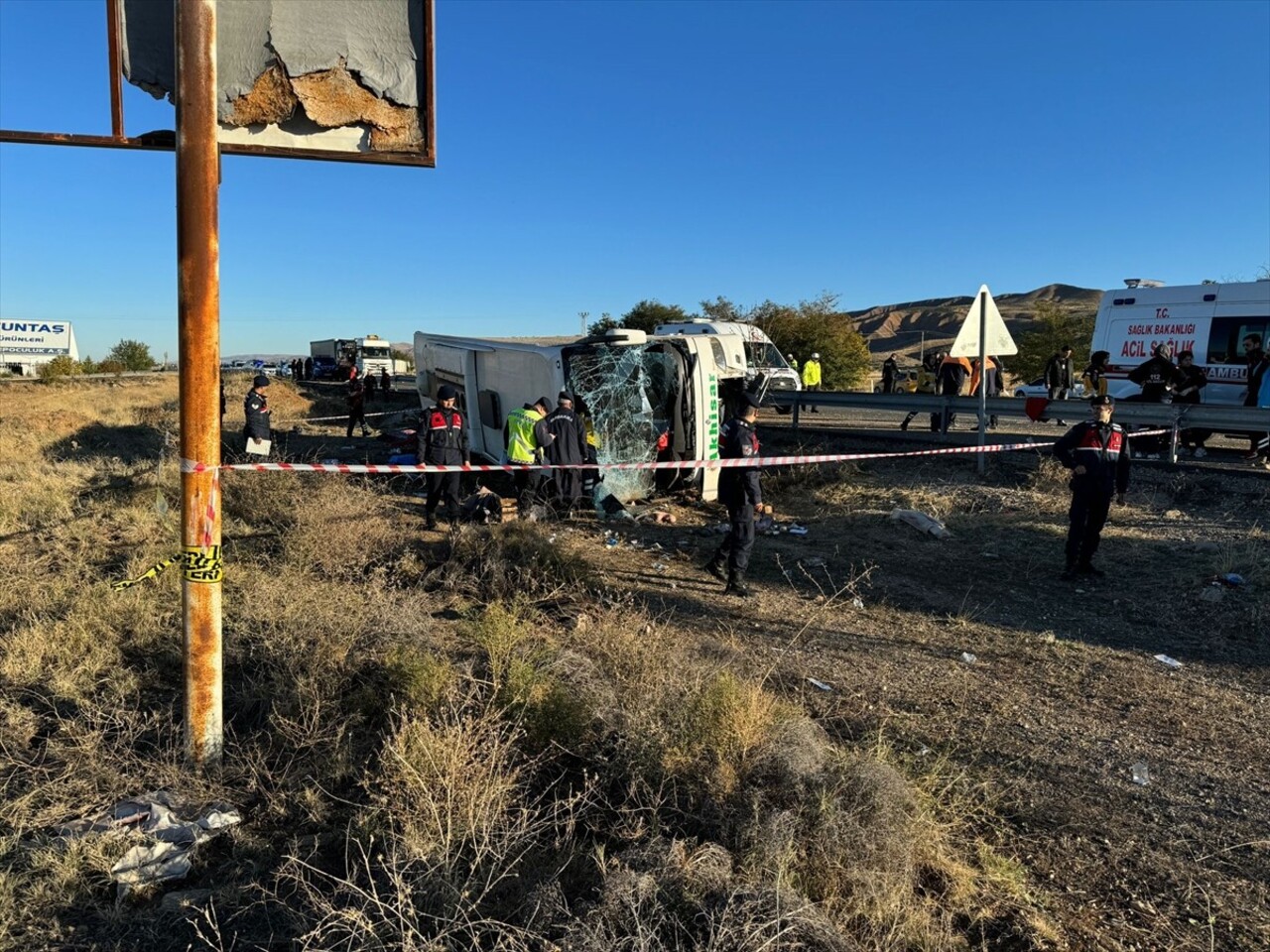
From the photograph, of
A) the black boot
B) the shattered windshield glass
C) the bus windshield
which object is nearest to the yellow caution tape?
the black boot

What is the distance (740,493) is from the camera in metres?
7.14

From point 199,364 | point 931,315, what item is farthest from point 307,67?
point 931,315

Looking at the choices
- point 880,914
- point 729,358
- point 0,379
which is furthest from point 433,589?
point 0,379

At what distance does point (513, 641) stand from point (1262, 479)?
30.5 ft

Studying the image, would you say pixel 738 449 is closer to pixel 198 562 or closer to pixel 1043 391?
pixel 198 562

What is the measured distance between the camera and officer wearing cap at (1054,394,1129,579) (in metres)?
7.15

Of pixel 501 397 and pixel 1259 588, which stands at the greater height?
pixel 501 397

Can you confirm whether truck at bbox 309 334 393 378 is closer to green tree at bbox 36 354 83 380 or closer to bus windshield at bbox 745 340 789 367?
green tree at bbox 36 354 83 380

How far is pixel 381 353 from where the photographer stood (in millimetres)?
48188

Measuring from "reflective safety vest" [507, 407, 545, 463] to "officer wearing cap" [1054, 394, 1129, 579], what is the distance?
17.7 feet

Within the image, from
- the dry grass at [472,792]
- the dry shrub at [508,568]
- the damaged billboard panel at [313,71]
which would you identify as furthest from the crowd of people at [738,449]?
the damaged billboard panel at [313,71]

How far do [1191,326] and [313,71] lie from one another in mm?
14318

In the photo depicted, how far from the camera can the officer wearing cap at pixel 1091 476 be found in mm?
7152

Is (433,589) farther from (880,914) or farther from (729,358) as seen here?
(729,358)
